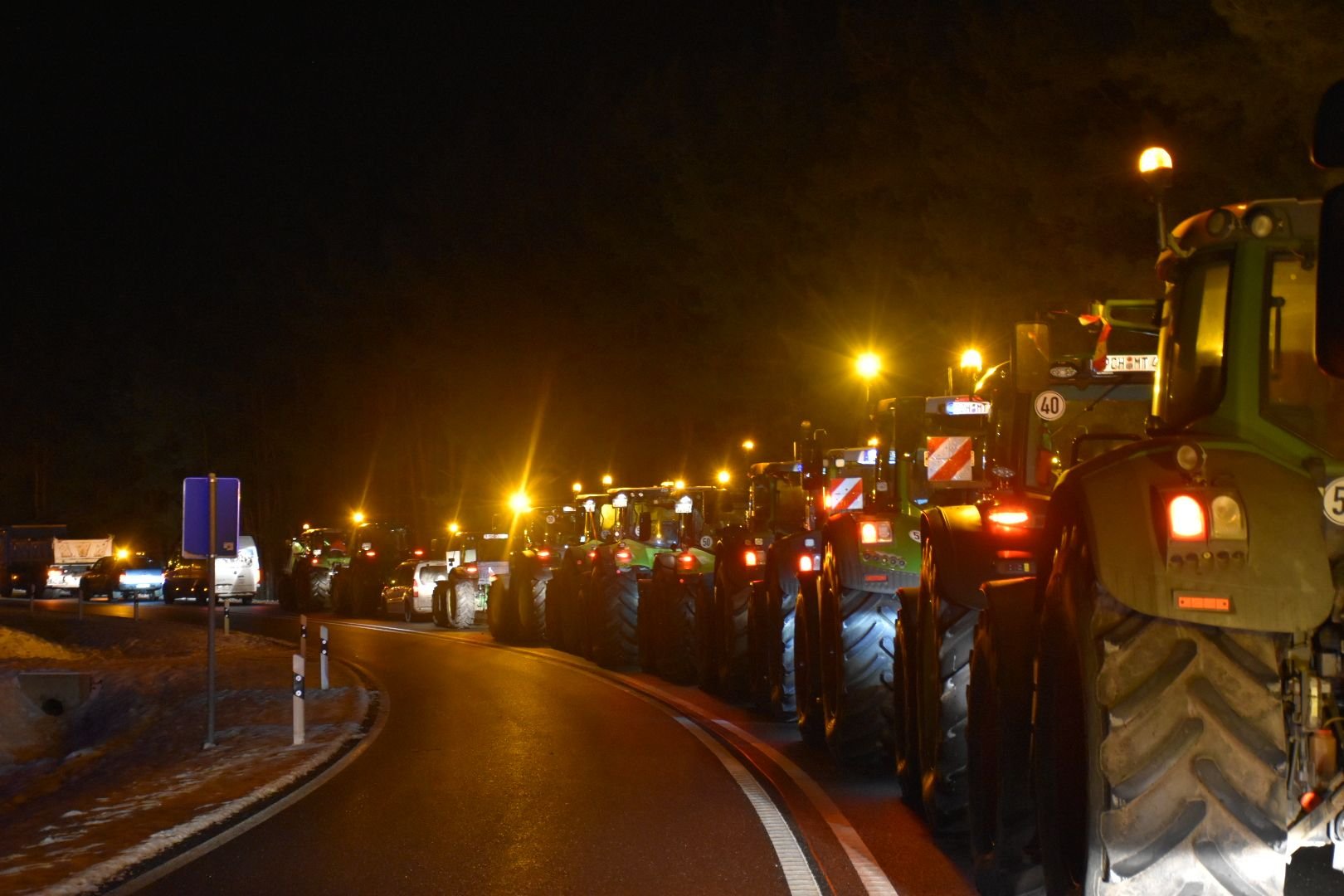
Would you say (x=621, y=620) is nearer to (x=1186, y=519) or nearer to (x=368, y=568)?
(x=1186, y=519)

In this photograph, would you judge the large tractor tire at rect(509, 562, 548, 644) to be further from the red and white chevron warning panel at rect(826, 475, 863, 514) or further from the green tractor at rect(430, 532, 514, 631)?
the red and white chevron warning panel at rect(826, 475, 863, 514)

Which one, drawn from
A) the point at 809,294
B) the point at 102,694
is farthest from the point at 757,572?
the point at 809,294

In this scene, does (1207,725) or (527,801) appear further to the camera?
(527,801)

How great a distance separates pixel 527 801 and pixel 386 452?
62.8m

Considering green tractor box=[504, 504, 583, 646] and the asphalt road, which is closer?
the asphalt road

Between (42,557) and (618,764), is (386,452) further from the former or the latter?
(618,764)

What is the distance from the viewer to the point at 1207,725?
499 centimetres

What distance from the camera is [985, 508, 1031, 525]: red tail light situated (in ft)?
28.3

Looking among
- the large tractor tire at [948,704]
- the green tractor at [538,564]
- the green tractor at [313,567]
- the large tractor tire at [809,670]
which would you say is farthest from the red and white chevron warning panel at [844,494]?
the green tractor at [313,567]

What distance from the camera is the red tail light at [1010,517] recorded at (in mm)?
8625

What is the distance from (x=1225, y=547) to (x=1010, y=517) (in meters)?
3.71

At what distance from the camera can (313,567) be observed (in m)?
45.2

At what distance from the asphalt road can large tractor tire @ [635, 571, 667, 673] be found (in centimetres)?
355

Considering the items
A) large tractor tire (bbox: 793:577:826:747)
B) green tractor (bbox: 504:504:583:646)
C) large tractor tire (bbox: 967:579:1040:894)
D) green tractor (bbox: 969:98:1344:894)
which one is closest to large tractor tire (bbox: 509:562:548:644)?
green tractor (bbox: 504:504:583:646)
